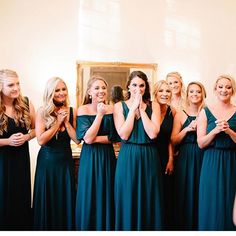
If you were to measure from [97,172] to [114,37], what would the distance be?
84.2 inches

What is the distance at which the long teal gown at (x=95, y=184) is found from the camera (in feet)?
9.84

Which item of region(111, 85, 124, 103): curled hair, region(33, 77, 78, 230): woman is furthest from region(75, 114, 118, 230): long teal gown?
region(111, 85, 124, 103): curled hair

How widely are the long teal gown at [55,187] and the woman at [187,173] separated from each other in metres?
0.95

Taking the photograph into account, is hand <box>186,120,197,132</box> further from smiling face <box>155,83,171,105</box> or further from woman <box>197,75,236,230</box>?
smiling face <box>155,83,171,105</box>

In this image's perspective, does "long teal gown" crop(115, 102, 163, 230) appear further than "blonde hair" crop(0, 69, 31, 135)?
No

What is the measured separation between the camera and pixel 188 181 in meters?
3.21

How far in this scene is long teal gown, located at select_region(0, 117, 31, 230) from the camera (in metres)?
3.04

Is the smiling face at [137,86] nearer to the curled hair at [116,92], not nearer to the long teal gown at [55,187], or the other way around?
the long teal gown at [55,187]

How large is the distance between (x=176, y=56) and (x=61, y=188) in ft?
A: 7.91

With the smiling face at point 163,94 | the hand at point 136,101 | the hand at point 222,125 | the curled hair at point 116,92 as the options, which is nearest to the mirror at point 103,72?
the curled hair at point 116,92

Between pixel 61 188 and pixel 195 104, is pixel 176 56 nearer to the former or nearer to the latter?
pixel 195 104

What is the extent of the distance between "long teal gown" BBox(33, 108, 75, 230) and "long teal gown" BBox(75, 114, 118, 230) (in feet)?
0.38

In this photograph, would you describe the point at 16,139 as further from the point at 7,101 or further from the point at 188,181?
the point at 188,181

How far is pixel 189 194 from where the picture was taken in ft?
10.5
